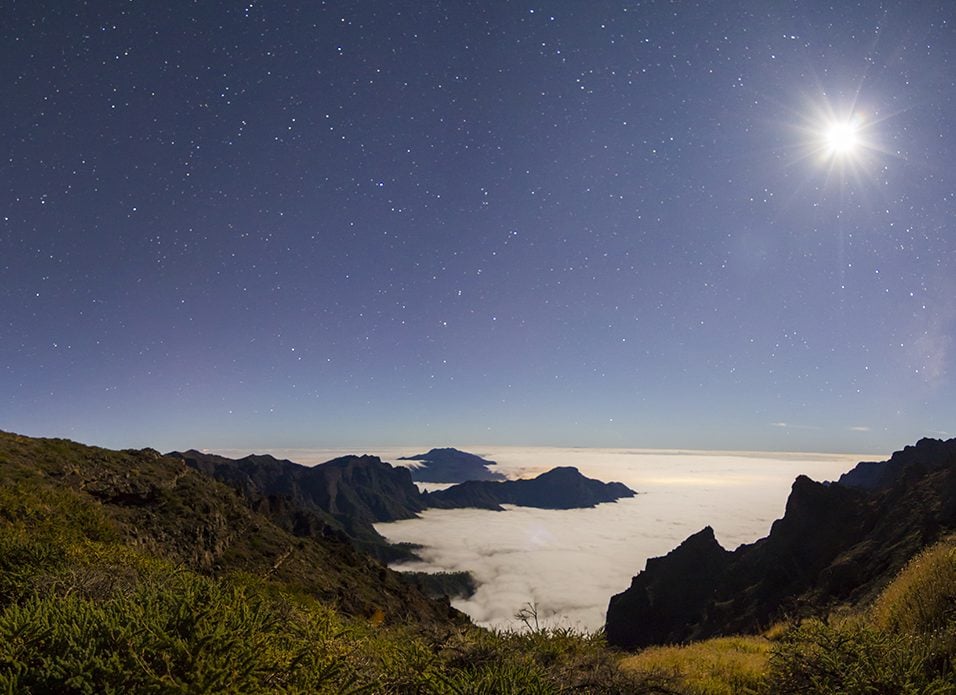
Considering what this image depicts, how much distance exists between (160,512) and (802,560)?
105 metres

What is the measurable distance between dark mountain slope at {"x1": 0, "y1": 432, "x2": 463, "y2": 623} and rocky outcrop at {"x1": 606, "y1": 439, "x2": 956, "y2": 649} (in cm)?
4064

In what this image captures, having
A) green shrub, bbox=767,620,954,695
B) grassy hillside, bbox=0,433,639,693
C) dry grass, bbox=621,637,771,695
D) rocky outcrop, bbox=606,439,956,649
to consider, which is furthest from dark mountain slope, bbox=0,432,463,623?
rocky outcrop, bbox=606,439,956,649

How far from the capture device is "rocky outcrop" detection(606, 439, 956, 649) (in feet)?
177

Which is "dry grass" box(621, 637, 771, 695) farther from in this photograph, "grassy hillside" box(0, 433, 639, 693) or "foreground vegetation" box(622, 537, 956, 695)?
"grassy hillside" box(0, 433, 639, 693)

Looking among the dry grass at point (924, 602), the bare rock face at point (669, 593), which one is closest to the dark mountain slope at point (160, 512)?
the dry grass at point (924, 602)

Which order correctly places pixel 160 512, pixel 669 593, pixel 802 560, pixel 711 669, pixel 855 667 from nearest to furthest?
pixel 855 667 < pixel 711 669 < pixel 160 512 < pixel 802 560 < pixel 669 593

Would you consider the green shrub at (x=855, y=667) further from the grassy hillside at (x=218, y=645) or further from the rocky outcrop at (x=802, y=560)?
the rocky outcrop at (x=802, y=560)

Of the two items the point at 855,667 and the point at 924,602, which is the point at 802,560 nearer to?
the point at 924,602

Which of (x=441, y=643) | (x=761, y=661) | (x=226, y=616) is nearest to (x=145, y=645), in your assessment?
(x=226, y=616)

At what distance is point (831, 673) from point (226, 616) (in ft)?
24.6

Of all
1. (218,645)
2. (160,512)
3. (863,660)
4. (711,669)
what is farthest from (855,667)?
(160,512)

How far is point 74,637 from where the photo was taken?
15.2ft

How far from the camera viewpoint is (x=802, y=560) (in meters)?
86.5

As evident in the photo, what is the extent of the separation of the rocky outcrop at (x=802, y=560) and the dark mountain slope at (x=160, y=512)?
4064cm
